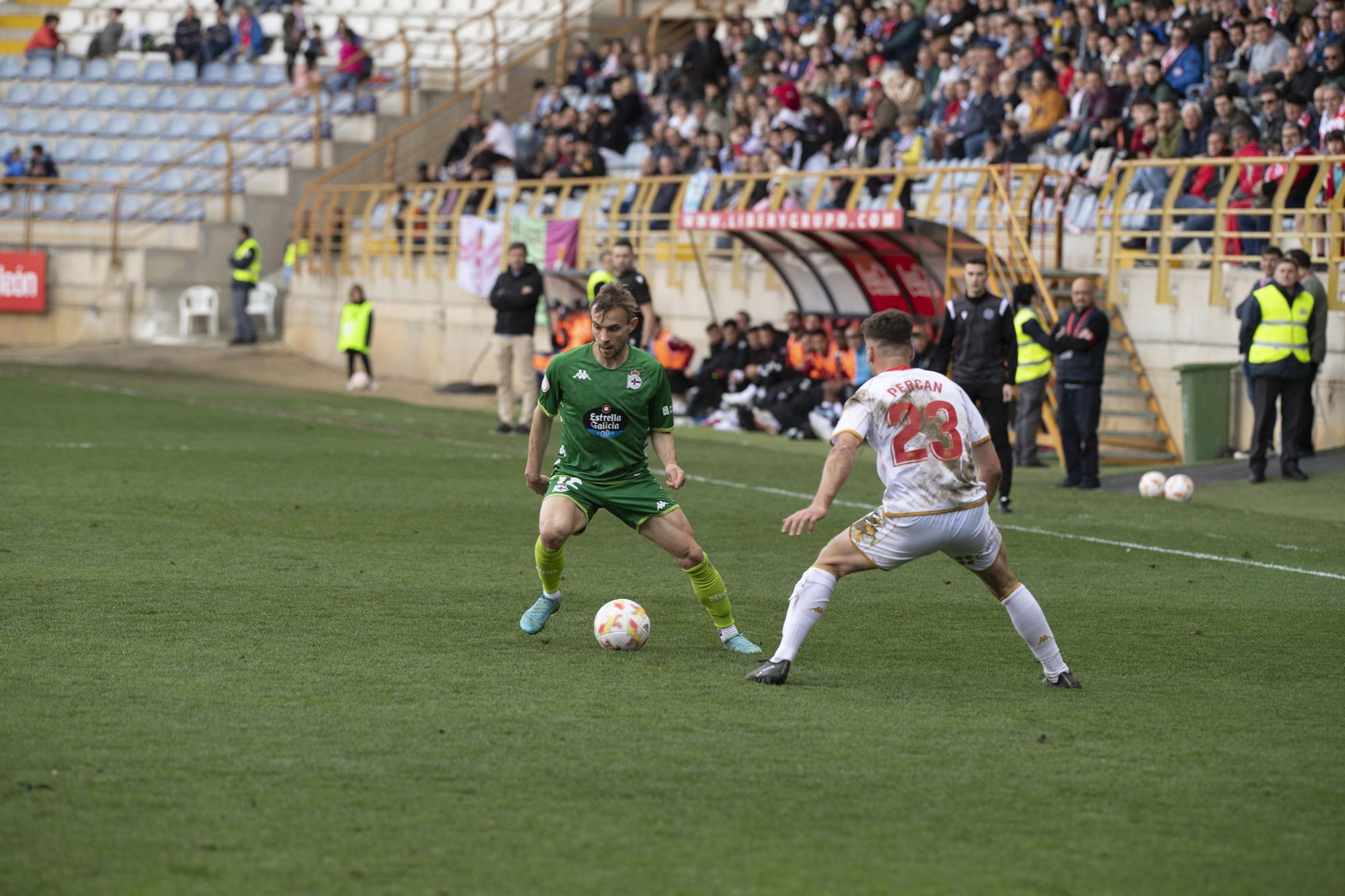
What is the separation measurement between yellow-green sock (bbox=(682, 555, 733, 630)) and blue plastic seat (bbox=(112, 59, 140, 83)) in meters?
31.7

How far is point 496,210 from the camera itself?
27844 millimetres

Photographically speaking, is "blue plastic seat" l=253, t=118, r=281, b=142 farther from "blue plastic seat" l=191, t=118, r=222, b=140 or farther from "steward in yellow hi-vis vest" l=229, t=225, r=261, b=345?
"steward in yellow hi-vis vest" l=229, t=225, r=261, b=345

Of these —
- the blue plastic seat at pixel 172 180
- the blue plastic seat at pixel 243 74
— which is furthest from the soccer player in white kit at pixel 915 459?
the blue plastic seat at pixel 243 74

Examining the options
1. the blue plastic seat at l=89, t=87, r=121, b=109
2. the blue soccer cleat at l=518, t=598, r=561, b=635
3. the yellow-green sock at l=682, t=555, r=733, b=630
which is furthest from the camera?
the blue plastic seat at l=89, t=87, r=121, b=109

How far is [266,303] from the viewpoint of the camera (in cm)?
3300

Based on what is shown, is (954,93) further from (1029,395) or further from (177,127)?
(177,127)

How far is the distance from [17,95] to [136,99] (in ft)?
8.25

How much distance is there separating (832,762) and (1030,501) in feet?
28.1

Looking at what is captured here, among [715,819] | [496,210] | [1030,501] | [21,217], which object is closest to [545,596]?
[715,819]

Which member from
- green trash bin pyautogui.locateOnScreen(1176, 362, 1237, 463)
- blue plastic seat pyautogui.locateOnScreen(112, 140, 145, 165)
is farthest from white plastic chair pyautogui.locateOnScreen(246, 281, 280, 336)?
green trash bin pyautogui.locateOnScreen(1176, 362, 1237, 463)

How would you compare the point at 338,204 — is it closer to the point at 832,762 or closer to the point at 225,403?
the point at 225,403

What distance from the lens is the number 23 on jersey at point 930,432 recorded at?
637 cm

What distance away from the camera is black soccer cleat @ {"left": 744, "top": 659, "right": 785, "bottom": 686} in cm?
657

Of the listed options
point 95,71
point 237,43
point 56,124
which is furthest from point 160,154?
point 237,43
